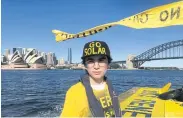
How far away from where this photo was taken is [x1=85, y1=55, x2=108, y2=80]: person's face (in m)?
2.97

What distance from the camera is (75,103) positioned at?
271cm

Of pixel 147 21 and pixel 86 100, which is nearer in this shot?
pixel 86 100

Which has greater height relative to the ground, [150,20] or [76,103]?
[150,20]

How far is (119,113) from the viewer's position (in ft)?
10.5

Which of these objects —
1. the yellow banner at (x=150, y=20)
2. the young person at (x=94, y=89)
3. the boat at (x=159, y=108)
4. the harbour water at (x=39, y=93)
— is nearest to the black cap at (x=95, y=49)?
the young person at (x=94, y=89)

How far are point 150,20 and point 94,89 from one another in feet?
10.2

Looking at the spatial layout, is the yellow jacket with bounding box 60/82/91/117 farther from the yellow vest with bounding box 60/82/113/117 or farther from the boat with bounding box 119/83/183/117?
the boat with bounding box 119/83/183/117

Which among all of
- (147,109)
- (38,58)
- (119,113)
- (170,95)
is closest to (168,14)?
(119,113)

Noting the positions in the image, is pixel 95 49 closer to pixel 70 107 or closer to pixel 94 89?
pixel 94 89

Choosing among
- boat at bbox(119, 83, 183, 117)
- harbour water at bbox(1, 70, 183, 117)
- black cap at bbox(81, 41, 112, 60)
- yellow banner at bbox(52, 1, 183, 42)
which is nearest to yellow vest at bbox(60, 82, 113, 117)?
black cap at bbox(81, 41, 112, 60)

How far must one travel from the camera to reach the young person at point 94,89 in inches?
110

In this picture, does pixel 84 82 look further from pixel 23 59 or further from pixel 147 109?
pixel 23 59

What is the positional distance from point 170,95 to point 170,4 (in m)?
5.87

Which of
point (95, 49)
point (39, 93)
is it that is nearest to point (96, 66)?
point (95, 49)
